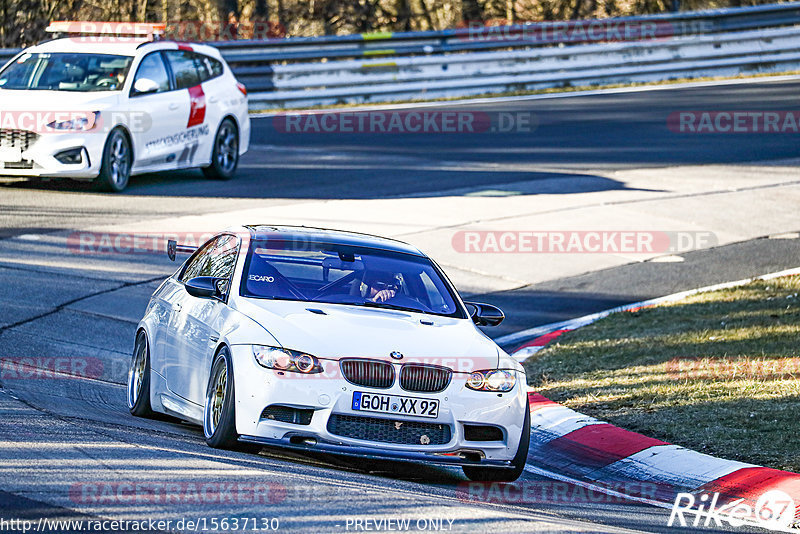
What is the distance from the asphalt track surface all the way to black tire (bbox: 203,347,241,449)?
0.13 meters

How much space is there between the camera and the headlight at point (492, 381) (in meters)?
7.61

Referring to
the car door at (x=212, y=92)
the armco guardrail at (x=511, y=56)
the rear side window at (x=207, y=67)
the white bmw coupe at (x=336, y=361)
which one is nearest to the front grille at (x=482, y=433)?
the white bmw coupe at (x=336, y=361)

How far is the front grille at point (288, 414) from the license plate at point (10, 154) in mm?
9605

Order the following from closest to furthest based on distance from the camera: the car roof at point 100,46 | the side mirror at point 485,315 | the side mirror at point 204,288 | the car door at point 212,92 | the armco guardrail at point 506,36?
the side mirror at point 204,288
the side mirror at point 485,315
the car roof at point 100,46
the car door at point 212,92
the armco guardrail at point 506,36

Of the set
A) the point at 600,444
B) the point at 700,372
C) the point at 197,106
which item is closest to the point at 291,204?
the point at 197,106

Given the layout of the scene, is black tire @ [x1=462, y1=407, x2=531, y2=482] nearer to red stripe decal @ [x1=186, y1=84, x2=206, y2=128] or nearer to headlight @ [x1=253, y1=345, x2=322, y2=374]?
headlight @ [x1=253, y1=345, x2=322, y2=374]

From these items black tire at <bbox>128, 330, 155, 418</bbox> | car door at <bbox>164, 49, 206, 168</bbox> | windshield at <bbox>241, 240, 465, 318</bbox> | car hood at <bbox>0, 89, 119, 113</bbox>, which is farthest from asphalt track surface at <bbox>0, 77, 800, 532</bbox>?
car hood at <bbox>0, 89, 119, 113</bbox>

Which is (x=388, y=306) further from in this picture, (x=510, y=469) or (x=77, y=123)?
(x=77, y=123)

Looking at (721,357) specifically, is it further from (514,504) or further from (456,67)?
(456,67)

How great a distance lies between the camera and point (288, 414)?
24.0 ft

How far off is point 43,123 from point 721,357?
8.84m

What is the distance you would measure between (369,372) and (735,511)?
7.12 ft

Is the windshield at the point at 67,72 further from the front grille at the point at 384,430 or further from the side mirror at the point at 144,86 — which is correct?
the front grille at the point at 384,430

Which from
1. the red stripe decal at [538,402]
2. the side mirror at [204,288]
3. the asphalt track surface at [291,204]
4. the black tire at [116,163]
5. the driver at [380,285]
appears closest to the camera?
the asphalt track surface at [291,204]
